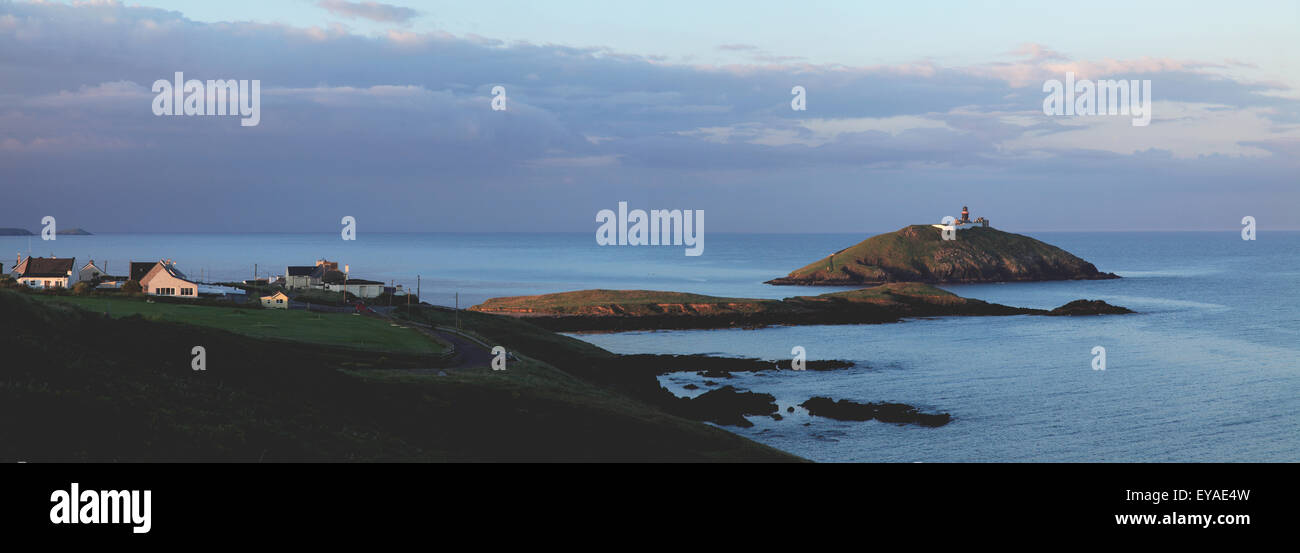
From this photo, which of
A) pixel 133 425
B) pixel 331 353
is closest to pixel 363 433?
pixel 133 425

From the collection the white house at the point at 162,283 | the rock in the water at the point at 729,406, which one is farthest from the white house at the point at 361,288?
the rock in the water at the point at 729,406

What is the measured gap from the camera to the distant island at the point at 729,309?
4739 inches

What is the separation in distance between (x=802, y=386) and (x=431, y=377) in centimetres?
3325

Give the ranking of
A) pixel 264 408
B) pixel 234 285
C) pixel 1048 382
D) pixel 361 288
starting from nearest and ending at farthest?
1. pixel 264 408
2. pixel 1048 382
3. pixel 361 288
4. pixel 234 285

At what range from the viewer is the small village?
92375 mm

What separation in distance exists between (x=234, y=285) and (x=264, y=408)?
357ft

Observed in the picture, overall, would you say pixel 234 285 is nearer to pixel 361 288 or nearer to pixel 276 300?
pixel 361 288

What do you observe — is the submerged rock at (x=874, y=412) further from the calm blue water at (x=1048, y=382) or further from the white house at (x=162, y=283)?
the white house at (x=162, y=283)

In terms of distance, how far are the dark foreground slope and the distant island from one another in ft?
240

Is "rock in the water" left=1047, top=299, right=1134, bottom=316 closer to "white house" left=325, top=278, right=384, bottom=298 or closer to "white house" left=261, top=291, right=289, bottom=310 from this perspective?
"white house" left=325, top=278, right=384, bottom=298

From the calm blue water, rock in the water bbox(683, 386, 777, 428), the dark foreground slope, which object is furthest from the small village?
the dark foreground slope

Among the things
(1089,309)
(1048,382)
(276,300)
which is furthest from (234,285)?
(1089,309)

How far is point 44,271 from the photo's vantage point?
11012 cm
